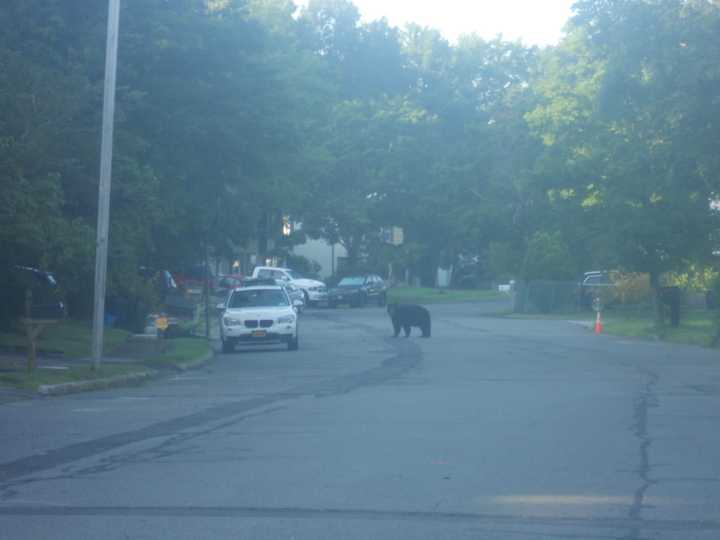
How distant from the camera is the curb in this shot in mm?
18625

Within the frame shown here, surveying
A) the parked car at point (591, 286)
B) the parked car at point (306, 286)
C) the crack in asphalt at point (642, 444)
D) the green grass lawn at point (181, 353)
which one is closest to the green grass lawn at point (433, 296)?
the parked car at point (306, 286)

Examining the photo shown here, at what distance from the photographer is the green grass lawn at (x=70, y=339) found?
26.4 meters

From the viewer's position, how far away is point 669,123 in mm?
30031

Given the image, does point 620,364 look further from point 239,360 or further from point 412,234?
point 412,234

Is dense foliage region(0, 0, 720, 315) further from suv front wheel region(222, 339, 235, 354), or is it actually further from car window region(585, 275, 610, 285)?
suv front wheel region(222, 339, 235, 354)

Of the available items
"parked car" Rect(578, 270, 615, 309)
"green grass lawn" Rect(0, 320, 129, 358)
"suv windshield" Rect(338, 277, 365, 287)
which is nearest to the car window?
"parked car" Rect(578, 270, 615, 309)

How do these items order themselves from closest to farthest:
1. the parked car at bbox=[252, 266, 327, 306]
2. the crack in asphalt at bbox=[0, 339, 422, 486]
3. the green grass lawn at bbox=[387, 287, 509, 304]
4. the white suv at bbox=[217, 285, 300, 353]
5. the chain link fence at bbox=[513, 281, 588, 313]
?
the crack in asphalt at bbox=[0, 339, 422, 486]
the white suv at bbox=[217, 285, 300, 353]
the chain link fence at bbox=[513, 281, 588, 313]
the parked car at bbox=[252, 266, 327, 306]
the green grass lawn at bbox=[387, 287, 509, 304]

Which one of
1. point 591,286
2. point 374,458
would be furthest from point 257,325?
point 591,286

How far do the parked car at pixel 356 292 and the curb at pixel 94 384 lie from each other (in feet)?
122

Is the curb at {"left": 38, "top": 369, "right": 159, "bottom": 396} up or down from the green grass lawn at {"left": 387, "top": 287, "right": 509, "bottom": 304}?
down

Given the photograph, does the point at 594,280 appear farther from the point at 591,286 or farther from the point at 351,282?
the point at 351,282

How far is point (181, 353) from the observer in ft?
88.5

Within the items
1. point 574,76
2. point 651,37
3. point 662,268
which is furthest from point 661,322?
point 574,76

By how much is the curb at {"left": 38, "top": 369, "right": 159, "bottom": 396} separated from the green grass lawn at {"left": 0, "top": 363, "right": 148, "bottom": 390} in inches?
5.7
